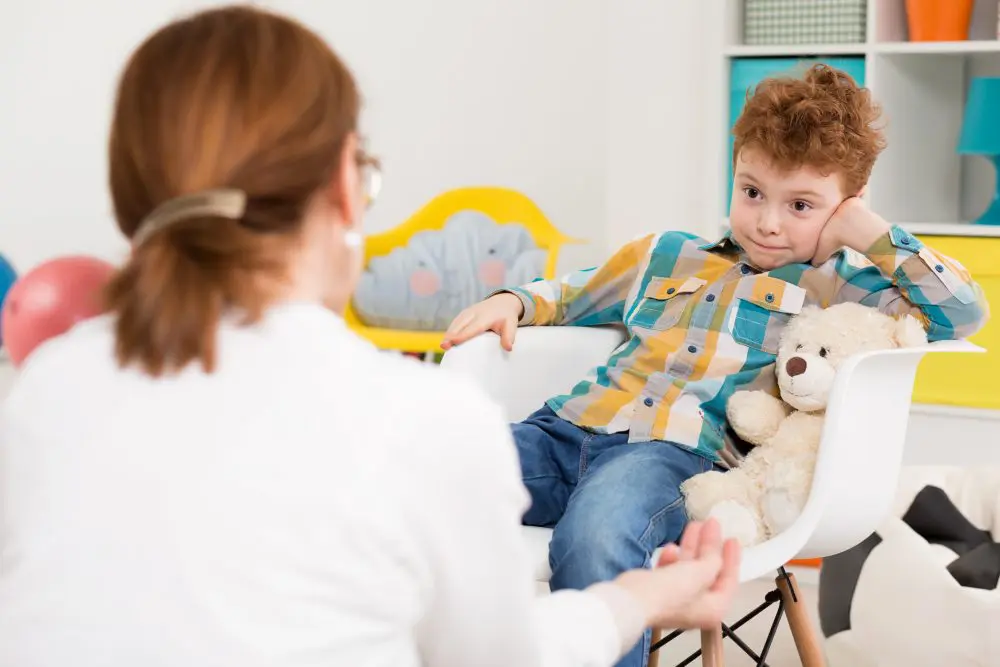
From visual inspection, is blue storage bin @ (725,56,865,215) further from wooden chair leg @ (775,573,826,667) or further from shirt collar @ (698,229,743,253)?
wooden chair leg @ (775,573,826,667)

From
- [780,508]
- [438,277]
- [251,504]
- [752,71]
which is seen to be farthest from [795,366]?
[438,277]

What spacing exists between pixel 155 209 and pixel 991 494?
1.75m

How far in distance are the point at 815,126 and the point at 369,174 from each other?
0.92 m

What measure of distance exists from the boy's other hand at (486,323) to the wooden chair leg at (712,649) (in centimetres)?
47

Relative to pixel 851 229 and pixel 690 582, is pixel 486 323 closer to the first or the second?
pixel 851 229

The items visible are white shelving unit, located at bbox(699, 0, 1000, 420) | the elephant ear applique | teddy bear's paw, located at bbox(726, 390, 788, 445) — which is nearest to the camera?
teddy bear's paw, located at bbox(726, 390, 788, 445)

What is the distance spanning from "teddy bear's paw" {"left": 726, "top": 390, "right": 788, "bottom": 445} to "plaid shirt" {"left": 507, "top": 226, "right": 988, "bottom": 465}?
33 millimetres

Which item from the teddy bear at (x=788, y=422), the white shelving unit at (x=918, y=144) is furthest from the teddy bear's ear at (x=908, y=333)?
the white shelving unit at (x=918, y=144)

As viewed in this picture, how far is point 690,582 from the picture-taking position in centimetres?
98

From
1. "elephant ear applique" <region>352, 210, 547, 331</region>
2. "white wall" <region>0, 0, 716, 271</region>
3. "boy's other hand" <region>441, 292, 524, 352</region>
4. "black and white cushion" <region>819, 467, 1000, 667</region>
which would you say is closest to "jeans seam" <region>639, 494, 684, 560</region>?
"boy's other hand" <region>441, 292, 524, 352</region>

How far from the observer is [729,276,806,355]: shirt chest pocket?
1718 mm

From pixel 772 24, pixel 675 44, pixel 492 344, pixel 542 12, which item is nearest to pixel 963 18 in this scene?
pixel 772 24

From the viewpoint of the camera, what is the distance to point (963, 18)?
261cm

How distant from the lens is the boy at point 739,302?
1.62 m
